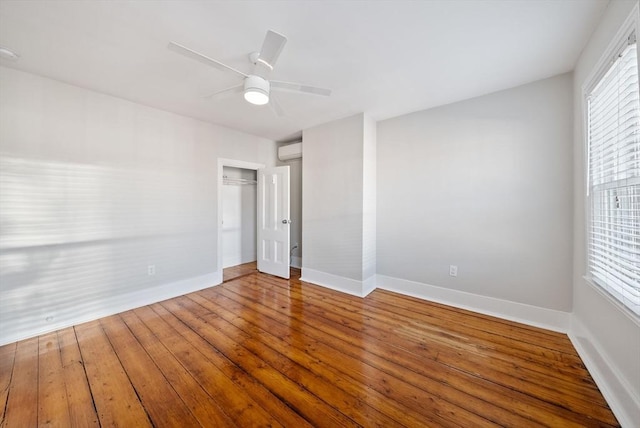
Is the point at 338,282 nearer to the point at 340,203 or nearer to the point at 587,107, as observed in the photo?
the point at 340,203

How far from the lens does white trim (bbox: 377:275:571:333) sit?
236cm

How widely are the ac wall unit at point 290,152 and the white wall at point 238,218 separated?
2.88ft

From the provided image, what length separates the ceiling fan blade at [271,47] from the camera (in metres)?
1.39

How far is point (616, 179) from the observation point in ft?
5.21

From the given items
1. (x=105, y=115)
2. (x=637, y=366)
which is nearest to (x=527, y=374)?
(x=637, y=366)

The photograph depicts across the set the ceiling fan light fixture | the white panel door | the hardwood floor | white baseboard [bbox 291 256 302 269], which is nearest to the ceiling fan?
the ceiling fan light fixture

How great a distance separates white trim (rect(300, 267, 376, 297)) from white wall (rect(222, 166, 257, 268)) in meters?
1.72

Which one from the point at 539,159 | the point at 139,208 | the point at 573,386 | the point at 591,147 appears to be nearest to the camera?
the point at 573,386

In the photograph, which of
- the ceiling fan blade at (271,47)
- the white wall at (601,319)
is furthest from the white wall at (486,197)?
the ceiling fan blade at (271,47)

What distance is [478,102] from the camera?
9.07 ft

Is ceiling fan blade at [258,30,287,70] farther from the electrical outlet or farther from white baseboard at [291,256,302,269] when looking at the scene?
white baseboard at [291,256,302,269]

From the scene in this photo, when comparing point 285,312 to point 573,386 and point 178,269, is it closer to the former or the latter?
point 178,269

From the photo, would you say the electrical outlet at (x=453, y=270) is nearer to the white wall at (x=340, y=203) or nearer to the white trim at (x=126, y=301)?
the white wall at (x=340, y=203)

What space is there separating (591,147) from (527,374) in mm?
1904
